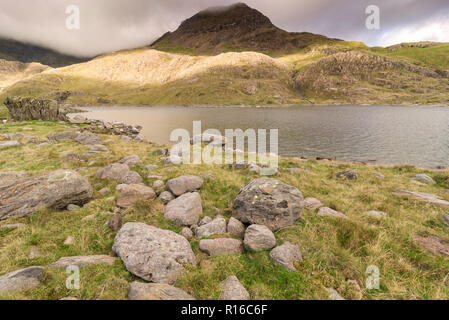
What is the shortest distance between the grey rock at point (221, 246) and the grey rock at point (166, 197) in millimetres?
3935

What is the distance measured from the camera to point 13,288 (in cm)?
474

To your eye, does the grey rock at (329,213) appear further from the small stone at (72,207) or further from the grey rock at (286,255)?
the small stone at (72,207)

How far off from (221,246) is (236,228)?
123cm

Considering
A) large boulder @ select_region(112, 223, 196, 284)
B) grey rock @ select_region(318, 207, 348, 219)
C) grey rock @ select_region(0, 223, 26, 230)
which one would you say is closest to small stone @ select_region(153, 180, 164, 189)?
large boulder @ select_region(112, 223, 196, 284)

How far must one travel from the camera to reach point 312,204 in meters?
10.2

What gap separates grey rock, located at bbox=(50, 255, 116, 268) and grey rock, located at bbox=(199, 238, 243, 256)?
2.93 metres

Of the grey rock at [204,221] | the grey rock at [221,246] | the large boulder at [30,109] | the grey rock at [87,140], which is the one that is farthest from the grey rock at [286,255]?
the large boulder at [30,109]

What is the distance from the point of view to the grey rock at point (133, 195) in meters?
9.47

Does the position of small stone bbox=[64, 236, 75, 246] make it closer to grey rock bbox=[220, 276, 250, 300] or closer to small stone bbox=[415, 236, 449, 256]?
grey rock bbox=[220, 276, 250, 300]

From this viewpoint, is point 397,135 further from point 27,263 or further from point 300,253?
point 27,263

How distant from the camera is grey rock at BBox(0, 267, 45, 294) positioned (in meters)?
4.71

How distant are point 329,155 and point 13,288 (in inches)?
1426

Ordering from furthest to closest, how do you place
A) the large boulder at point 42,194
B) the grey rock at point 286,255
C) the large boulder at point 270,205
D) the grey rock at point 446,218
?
1. the grey rock at point 446,218
2. the large boulder at point 42,194
3. the large boulder at point 270,205
4. the grey rock at point 286,255
